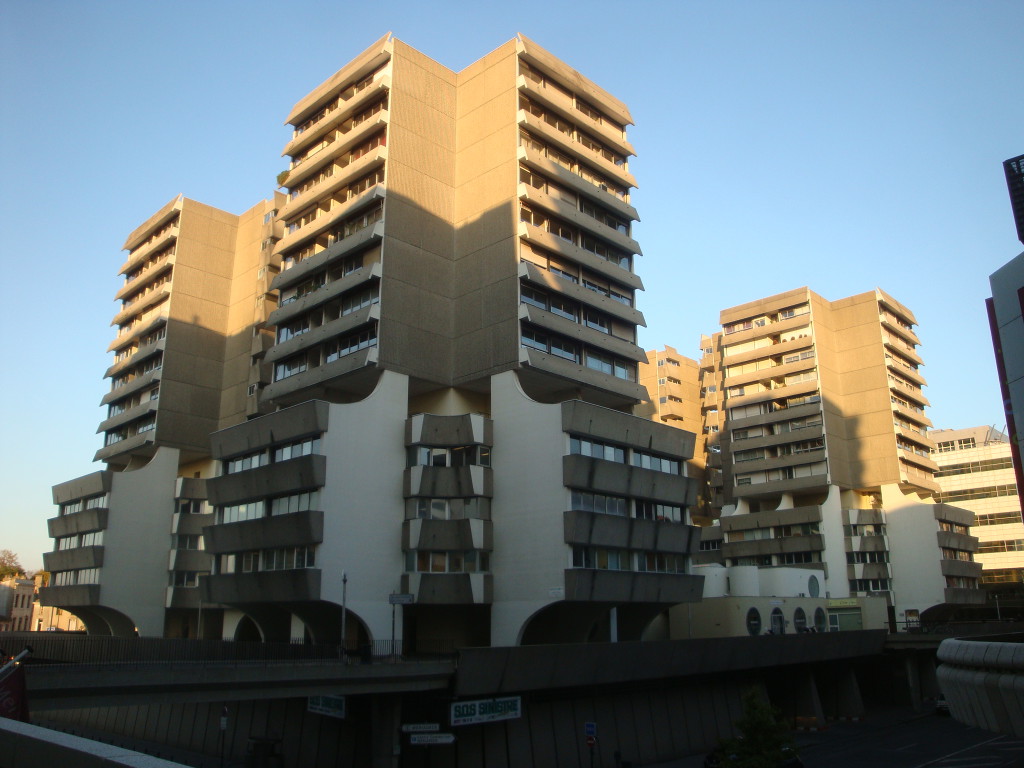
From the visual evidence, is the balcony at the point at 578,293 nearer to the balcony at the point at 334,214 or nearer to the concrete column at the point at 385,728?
the balcony at the point at 334,214

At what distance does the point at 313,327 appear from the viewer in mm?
68500

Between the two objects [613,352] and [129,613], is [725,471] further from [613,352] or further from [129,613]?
[129,613]

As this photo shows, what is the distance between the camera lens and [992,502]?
12612 cm

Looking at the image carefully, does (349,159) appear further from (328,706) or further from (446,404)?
(328,706)

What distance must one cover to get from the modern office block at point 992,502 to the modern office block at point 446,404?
2969 inches

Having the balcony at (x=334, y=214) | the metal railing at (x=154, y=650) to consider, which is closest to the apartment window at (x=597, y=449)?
the metal railing at (x=154, y=650)

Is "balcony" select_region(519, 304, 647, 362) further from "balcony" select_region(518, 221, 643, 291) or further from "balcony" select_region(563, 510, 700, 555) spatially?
"balcony" select_region(563, 510, 700, 555)

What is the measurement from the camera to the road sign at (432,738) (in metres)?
41.5

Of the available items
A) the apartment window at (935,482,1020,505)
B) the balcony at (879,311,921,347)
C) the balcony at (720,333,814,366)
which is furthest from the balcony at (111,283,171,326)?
the apartment window at (935,482,1020,505)

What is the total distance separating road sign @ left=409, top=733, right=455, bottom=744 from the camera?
136 feet

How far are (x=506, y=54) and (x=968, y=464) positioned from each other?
100m

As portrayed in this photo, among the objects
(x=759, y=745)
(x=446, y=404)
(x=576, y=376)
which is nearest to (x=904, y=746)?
(x=759, y=745)

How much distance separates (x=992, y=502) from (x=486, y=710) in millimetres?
108571

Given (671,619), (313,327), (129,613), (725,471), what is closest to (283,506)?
(313,327)
